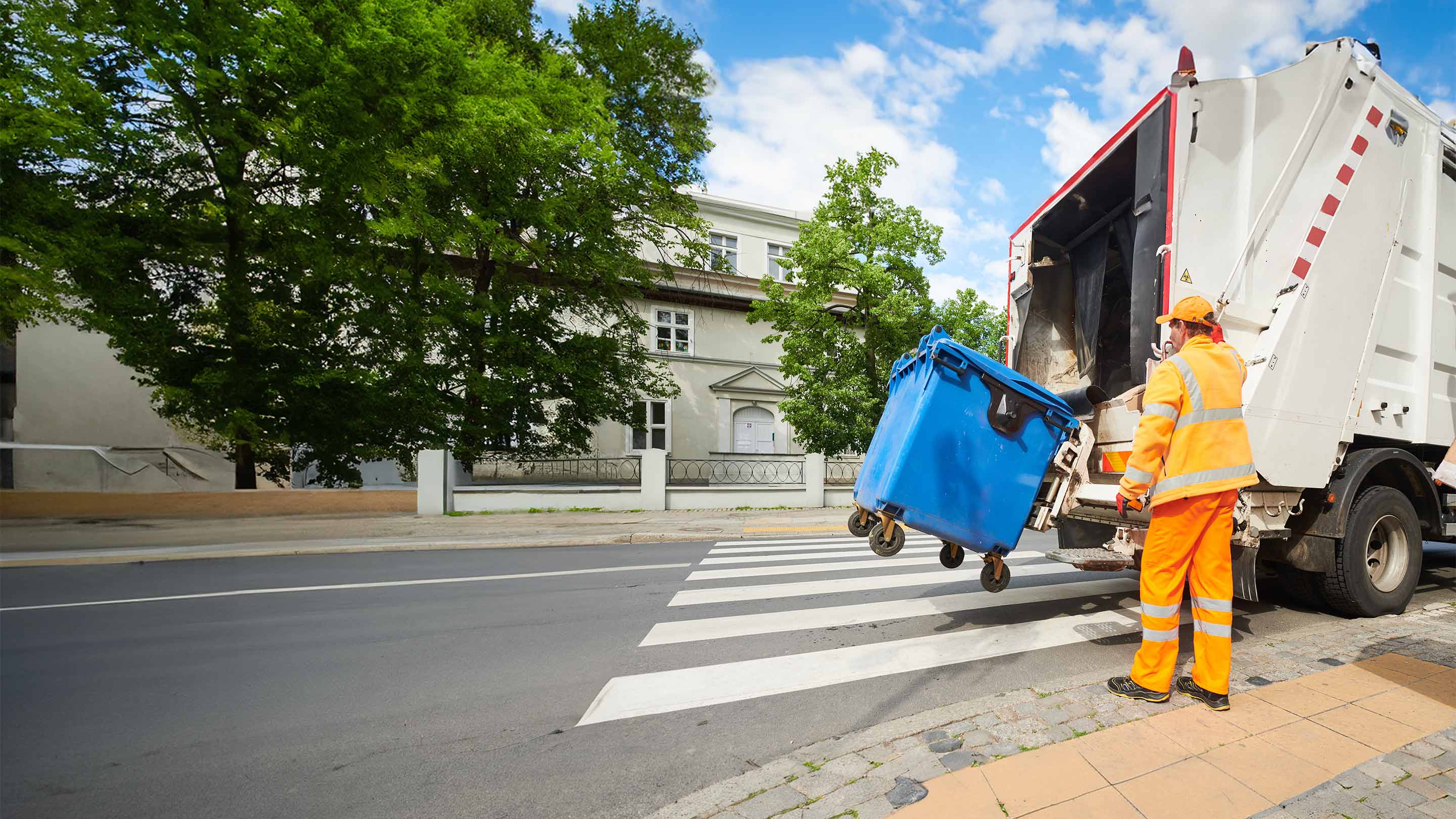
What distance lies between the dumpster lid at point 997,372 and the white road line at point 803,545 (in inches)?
188

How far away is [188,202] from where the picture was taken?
12.1 metres

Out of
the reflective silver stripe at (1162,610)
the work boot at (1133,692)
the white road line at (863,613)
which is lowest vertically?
the white road line at (863,613)

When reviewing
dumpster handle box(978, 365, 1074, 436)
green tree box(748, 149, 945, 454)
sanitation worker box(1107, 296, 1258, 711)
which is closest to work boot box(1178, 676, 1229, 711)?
sanitation worker box(1107, 296, 1258, 711)

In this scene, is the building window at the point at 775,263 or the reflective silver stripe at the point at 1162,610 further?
the building window at the point at 775,263

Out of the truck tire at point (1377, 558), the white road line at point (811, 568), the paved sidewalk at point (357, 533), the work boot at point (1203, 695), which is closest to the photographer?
the work boot at point (1203, 695)

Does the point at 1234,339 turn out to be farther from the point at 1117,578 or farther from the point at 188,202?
the point at 188,202

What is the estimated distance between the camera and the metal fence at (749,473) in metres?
14.8

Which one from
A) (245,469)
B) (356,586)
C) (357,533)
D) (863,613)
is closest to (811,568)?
(863,613)

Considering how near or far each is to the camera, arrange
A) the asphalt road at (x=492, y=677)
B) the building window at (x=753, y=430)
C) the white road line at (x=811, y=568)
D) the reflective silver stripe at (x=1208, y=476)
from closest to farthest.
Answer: the asphalt road at (x=492, y=677)
the reflective silver stripe at (x=1208, y=476)
the white road line at (x=811, y=568)
the building window at (x=753, y=430)

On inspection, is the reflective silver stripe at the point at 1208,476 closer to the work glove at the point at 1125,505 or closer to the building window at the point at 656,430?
the work glove at the point at 1125,505

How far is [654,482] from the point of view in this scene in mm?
13672

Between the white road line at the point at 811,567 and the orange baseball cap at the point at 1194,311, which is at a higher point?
the orange baseball cap at the point at 1194,311

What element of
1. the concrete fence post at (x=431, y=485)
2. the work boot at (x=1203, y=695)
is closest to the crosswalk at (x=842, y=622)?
the work boot at (x=1203, y=695)

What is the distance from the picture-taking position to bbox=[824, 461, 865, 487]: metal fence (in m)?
15.5
